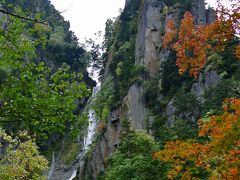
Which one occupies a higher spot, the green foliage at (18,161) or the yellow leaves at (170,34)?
the yellow leaves at (170,34)

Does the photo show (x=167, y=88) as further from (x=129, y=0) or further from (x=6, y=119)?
(x=6, y=119)

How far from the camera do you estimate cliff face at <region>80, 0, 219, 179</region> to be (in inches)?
1197

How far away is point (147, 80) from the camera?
36094 millimetres

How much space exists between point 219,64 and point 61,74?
22759 mm

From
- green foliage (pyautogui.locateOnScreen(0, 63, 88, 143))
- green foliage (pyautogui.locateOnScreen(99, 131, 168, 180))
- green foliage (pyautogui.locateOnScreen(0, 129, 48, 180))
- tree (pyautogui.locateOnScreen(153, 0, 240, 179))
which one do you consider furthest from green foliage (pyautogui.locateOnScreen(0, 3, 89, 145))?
green foliage (pyautogui.locateOnScreen(99, 131, 168, 180))

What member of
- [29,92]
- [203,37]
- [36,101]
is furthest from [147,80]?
[36,101]

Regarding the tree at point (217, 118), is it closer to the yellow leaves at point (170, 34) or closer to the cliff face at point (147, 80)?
the yellow leaves at point (170, 34)

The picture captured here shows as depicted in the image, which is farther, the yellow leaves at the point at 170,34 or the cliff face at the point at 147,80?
the cliff face at the point at 147,80

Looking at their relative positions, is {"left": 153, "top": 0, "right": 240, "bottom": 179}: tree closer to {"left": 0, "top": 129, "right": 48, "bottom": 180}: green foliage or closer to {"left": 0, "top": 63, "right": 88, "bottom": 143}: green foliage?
{"left": 0, "top": 63, "right": 88, "bottom": 143}: green foliage

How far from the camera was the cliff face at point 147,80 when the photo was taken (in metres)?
30.4

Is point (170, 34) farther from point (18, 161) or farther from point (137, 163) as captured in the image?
point (18, 161)

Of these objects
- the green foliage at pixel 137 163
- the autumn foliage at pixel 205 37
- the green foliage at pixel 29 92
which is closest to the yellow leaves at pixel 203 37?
the autumn foliage at pixel 205 37

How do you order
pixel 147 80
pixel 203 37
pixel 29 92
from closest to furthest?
pixel 29 92 → pixel 203 37 → pixel 147 80

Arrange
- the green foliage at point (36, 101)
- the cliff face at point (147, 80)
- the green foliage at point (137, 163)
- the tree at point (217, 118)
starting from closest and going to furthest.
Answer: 1. the green foliage at point (36, 101)
2. the tree at point (217, 118)
3. the green foliage at point (137, 163)
4. the cliff face at point (147, 80)
